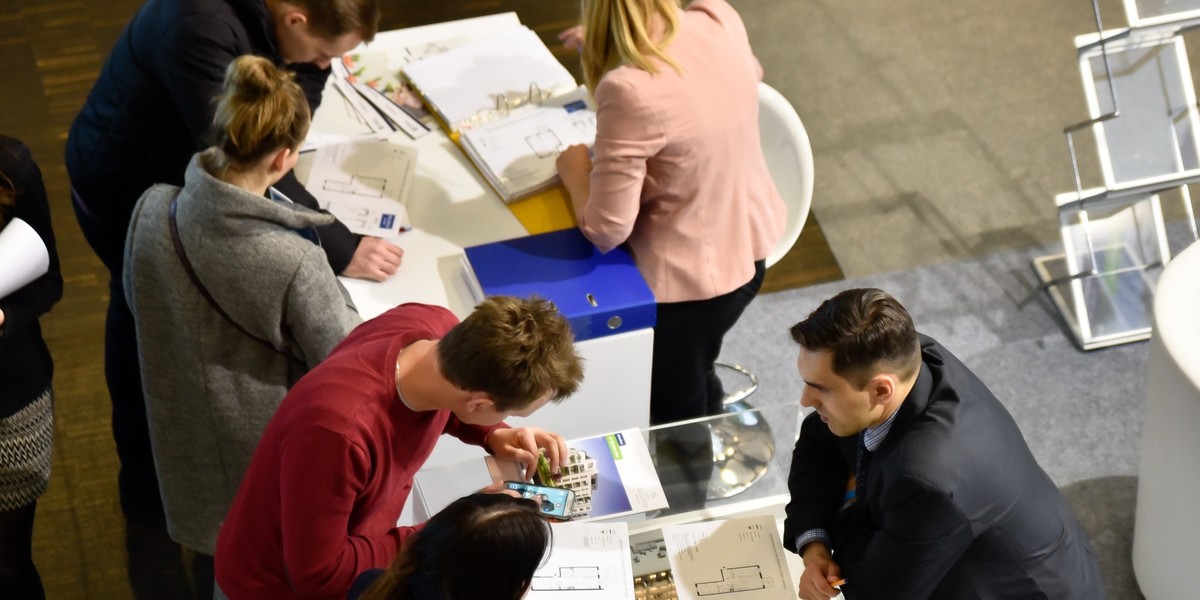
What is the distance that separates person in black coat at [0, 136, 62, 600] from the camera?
8.06 feet

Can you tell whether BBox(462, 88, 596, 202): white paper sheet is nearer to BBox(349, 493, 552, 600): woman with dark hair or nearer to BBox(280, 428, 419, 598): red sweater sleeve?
BBox(280, 428, 419, 598): red sweater sleeve

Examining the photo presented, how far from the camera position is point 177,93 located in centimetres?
264

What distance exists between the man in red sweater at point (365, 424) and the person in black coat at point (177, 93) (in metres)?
0.82

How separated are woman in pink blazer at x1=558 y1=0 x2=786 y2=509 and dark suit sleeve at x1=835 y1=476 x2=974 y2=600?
1.52 feet

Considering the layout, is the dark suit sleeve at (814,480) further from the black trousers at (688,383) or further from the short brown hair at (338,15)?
the short brown hair at (338,15)

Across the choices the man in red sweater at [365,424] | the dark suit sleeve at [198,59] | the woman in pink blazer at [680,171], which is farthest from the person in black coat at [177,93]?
the man in red sweater at [365,424]

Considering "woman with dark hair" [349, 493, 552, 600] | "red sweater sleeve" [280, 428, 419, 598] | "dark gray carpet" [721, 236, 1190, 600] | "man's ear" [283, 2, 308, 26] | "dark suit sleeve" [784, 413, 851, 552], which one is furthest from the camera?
"dark gray carpet" [721, 236, 1190, 600]

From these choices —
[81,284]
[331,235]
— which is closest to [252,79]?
[331,235]

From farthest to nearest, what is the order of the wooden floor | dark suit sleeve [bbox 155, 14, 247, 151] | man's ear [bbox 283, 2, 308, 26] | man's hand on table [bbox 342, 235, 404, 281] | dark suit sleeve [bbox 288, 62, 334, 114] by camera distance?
the wooden floor
dark suit sleeve [bbox 288, 62, 334, 114]
man's hand on table [bbox 342, 235, 404, 281]
man's ear [bbox 283, 2, 308, 26]
dark suit sleeve [bbox 155, 14, 247, 151]

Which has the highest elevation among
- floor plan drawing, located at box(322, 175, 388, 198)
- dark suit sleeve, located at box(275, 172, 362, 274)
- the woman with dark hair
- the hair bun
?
the hair bun

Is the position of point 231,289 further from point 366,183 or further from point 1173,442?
point 1173,442

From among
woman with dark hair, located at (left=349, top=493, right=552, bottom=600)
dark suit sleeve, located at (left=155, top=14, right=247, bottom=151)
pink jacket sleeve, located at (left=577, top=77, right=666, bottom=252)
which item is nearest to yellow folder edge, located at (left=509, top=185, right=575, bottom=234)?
pink jacket sleeve, located at (left=577, top=77, right=666, bottom=252)

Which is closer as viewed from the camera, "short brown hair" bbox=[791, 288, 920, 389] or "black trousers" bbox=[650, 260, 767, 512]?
"short brown hair" bbox=[791, 288, 920, 389]

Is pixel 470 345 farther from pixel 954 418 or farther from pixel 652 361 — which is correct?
pixel 652 361
